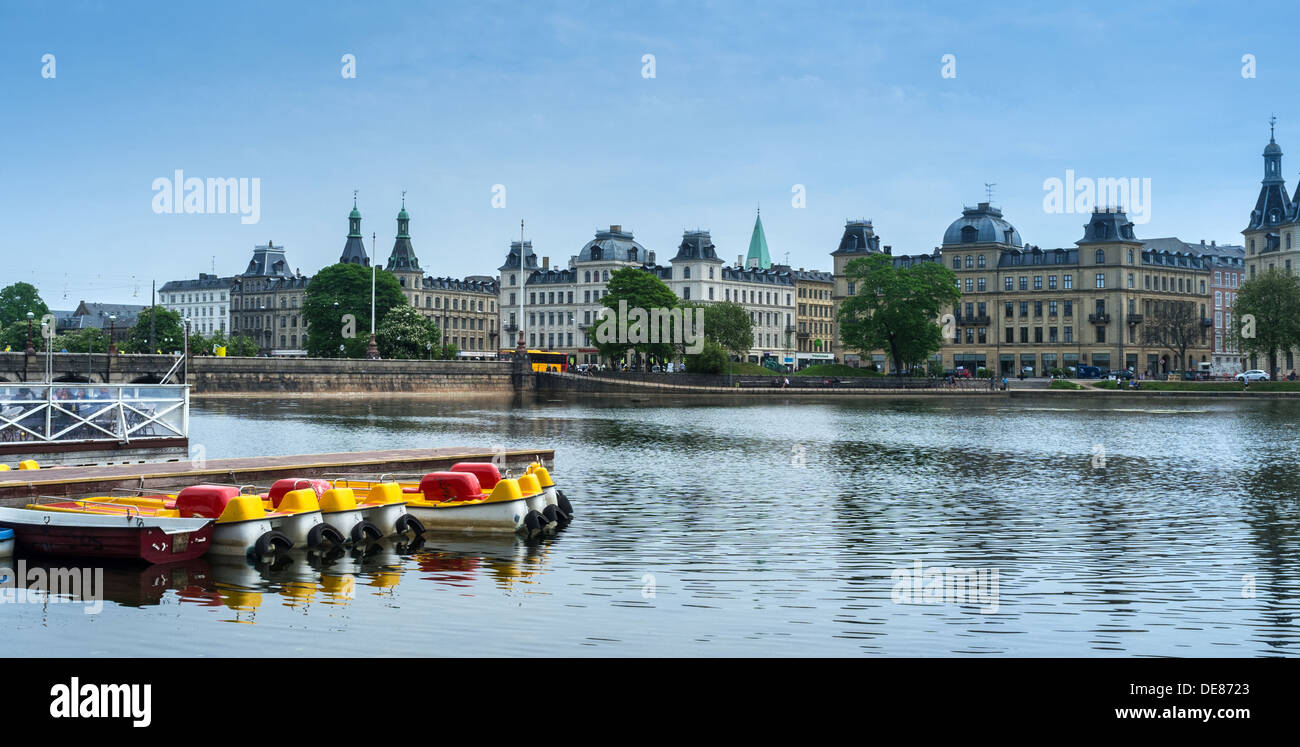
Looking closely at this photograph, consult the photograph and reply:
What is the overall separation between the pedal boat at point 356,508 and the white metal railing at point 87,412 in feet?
53.3

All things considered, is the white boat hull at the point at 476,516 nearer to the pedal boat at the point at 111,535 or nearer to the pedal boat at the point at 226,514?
the pedal boat at the point at 226,514

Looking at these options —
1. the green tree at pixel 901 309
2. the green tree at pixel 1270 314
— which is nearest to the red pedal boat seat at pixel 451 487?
the green tree at pixel 901 309

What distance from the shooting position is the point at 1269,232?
7047 inches

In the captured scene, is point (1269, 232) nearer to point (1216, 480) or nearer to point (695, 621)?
point (1216, 480)

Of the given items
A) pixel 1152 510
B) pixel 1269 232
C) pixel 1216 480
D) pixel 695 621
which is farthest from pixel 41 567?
pixel 1269 232

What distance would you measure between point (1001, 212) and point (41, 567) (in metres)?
190

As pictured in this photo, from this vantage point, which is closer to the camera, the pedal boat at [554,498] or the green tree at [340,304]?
the pedal boat at [554,498]

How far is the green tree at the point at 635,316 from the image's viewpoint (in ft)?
520

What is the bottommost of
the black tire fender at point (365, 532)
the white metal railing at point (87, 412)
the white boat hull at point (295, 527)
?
the black tire fender at point (365, 532)

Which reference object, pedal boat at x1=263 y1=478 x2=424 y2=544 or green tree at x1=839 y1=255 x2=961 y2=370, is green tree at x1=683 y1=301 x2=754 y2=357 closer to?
green tree at x1=839 y1=255 x2=961 y2=370

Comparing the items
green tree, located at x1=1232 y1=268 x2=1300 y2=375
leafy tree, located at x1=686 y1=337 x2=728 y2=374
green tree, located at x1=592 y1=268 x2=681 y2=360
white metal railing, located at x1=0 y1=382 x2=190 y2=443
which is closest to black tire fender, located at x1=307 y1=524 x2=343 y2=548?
white metal railing, located at x1=0 y1=382 x2=190 y2=443

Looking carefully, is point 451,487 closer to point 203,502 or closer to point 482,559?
point 482,559
